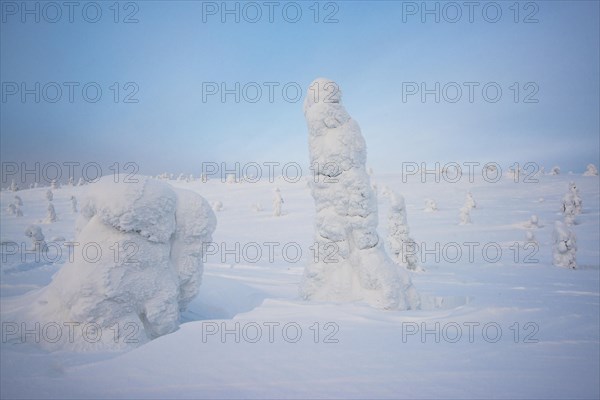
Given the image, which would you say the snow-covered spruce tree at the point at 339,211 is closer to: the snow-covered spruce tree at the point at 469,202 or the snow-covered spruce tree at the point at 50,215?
the snow-covered spruce tree at the point at 469,202

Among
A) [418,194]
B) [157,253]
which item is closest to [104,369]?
[157,253]

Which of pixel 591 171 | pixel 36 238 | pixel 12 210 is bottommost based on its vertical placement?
pixel 36 238

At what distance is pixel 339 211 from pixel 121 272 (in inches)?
214

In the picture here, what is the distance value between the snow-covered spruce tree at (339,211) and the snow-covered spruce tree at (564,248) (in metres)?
13.9

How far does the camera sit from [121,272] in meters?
5.35

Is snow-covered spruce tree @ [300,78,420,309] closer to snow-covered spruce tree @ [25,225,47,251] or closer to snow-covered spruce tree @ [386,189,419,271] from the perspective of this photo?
snow-covered spruce tree @ [386,189,419,271]

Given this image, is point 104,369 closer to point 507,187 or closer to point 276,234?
point 276,234

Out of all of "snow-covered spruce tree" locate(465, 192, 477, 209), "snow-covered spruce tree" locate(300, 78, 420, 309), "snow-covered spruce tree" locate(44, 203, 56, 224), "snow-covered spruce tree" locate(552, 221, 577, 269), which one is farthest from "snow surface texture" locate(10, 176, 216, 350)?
"snow-covered spruce tree" locate(465, 192, 477, 209)

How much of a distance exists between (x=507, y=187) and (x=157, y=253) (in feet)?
174

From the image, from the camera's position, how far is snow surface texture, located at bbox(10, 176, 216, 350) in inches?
199

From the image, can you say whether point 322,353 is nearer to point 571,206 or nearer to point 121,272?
point 121,272

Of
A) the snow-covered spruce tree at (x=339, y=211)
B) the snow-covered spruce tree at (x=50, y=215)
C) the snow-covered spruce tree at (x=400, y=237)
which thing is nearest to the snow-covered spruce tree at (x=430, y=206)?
the snow-covered spruce tree at (x=400, y=237)

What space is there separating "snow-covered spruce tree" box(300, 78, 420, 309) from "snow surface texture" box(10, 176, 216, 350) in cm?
396

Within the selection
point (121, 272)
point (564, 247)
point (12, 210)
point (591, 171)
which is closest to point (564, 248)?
point (564, 247)
